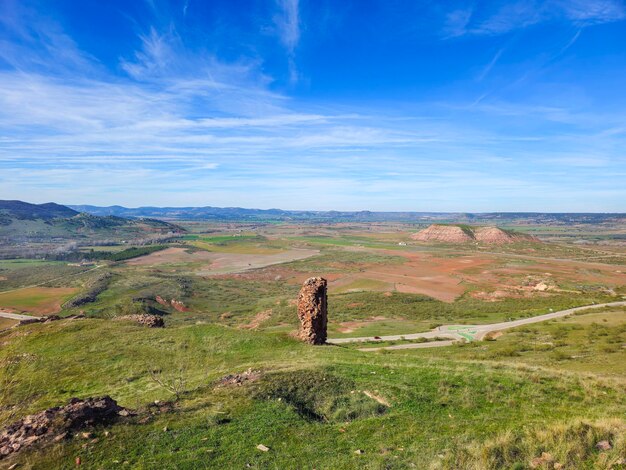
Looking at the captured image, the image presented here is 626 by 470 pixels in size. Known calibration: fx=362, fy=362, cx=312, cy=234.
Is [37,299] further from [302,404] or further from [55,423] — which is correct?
[302,404]

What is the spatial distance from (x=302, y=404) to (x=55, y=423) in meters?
8.01

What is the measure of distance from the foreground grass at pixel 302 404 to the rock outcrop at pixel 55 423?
642mm

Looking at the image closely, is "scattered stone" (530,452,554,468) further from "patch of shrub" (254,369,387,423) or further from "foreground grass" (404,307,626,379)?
"foreground grass" (404,307,626,379)

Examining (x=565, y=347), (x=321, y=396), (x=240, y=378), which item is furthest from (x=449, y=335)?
(x=240, y=378)

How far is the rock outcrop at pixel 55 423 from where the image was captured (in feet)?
33.6

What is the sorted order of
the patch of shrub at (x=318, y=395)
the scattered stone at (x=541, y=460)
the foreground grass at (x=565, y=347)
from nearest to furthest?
1. the scattered stone at (x=541, y=460)
2. the patch of shrub at (x=318, y=395)
3. the foreground grass at (x=565, y=347)

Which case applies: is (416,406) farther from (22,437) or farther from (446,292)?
(446,292)

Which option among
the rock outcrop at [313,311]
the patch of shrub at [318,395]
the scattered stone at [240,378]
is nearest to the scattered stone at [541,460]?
the patch of shrub at [318,395]

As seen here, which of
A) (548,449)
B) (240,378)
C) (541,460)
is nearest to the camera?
(541,460)

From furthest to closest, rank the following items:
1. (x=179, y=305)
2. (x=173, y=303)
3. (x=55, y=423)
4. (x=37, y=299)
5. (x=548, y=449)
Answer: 1. (x=37, y=299)
2. (x=173, y=303)
3. (x=179, y=305)
4. (x=55, y=423)
5. (x=548, y=449)

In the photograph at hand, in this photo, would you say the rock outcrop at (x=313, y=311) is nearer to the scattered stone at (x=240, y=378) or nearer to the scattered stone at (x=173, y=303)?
the scattered stone at (x=240, y=378)

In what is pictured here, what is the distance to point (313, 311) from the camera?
2706 centimetres

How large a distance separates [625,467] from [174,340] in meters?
25.0

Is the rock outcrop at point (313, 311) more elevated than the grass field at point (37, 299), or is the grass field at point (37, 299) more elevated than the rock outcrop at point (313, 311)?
the rock outcrop at point (313, 311)
